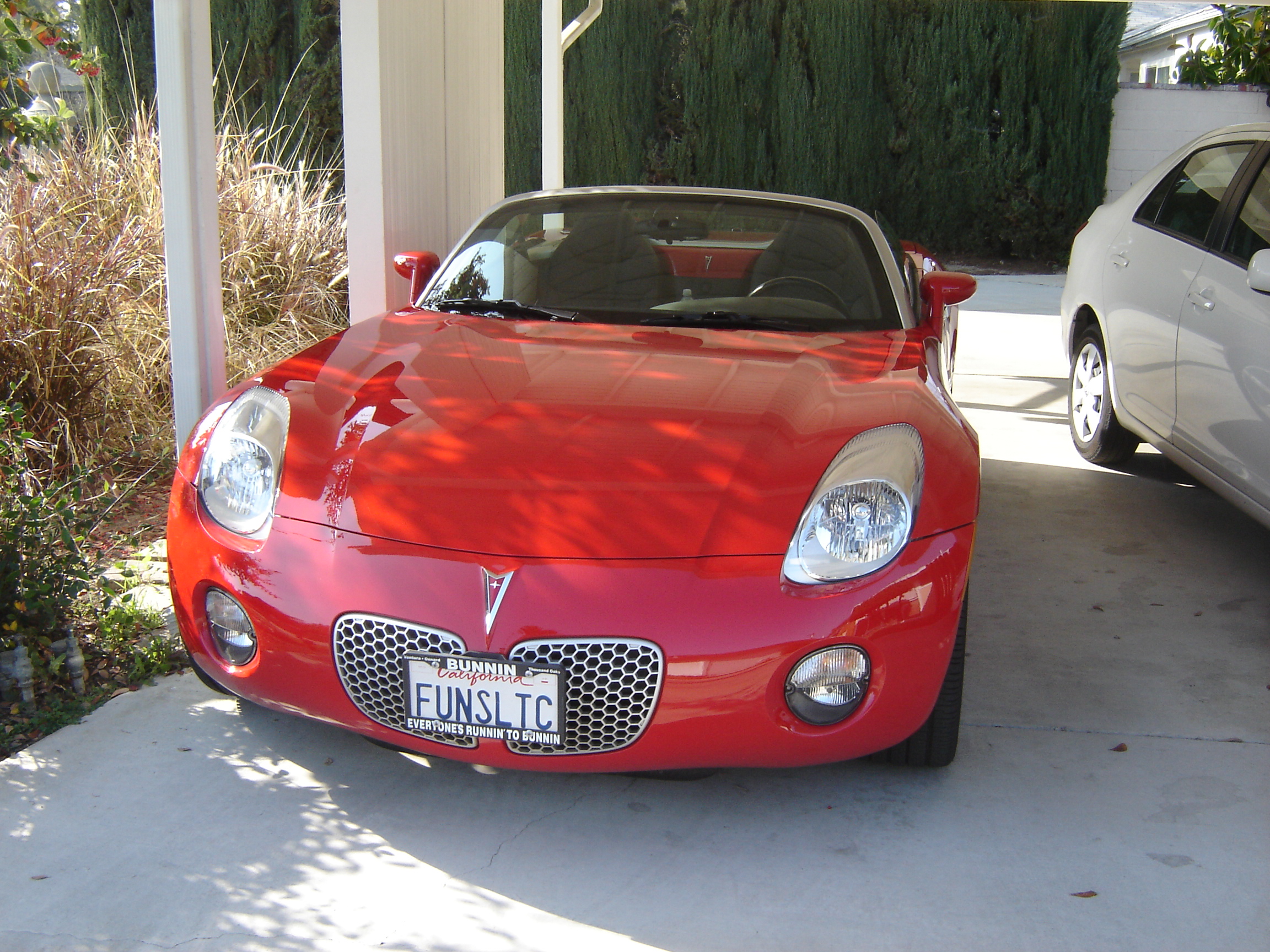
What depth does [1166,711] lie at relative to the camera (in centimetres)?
296

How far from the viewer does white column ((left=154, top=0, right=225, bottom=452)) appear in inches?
145

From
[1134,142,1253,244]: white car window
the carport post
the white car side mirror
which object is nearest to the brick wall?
the carport post

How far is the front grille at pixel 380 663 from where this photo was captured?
2162 millimetres

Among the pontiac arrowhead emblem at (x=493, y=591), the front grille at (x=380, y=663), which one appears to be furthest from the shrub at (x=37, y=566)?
the pontiac arrowhead emblem at (x=493, y=591)

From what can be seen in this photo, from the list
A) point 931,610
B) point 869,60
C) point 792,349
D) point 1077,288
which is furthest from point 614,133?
point 931,610

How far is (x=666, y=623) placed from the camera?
2.11 metres

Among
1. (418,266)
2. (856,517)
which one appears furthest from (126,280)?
(856,517)

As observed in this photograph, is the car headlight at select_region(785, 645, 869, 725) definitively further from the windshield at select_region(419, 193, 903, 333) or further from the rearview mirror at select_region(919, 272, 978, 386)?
the rearview mirror at select_region(919, 272, 978, 386)

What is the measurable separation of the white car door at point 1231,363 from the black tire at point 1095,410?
40.4 inches

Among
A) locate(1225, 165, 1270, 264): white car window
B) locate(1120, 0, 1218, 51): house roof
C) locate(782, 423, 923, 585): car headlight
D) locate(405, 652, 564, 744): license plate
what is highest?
locate(1120, 0, 1218, 51): house roof

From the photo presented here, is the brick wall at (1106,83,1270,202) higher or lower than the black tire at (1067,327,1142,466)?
higher

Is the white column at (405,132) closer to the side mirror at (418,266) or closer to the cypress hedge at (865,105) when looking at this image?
the side mirror at (418,266)

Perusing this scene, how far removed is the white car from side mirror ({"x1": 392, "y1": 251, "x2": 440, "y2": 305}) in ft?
8.45

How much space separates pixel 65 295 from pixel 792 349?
3.00m
